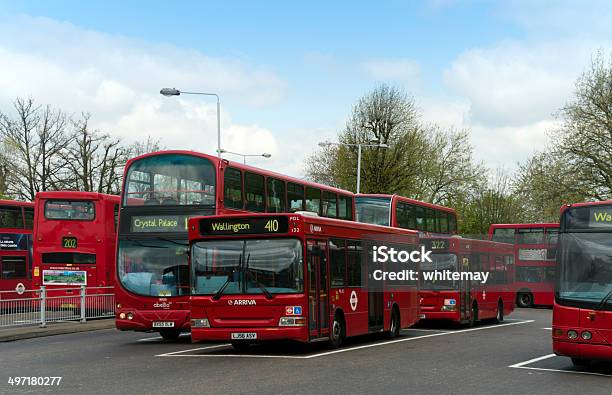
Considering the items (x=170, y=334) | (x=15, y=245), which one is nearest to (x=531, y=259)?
(x=15, y=245)

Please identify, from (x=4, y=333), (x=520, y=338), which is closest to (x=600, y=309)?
(x=520, y=338)

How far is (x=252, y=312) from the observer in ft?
58.1

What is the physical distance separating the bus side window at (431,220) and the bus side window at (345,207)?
23.3 ft

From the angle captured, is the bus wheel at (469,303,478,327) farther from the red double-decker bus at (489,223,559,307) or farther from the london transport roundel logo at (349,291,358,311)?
the red double-decker bus at (489,223,559,307)

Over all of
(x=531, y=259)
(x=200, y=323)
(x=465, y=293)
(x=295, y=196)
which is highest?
(x=295, y=196)

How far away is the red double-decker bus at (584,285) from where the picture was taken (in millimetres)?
14492

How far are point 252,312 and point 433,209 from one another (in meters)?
19.3

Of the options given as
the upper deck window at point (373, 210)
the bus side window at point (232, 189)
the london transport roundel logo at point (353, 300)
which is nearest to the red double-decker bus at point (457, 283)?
the upper deck window at point (373, 210)

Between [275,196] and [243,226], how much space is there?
5241 mm

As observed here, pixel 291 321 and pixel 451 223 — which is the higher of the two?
pixel 451 223

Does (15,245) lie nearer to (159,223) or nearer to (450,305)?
(159,223)

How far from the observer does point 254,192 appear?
22.3 meters

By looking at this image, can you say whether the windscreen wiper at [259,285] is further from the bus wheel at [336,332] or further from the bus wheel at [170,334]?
the bus wheel at [170,334]

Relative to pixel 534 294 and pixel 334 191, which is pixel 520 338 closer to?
pixel 334 191
